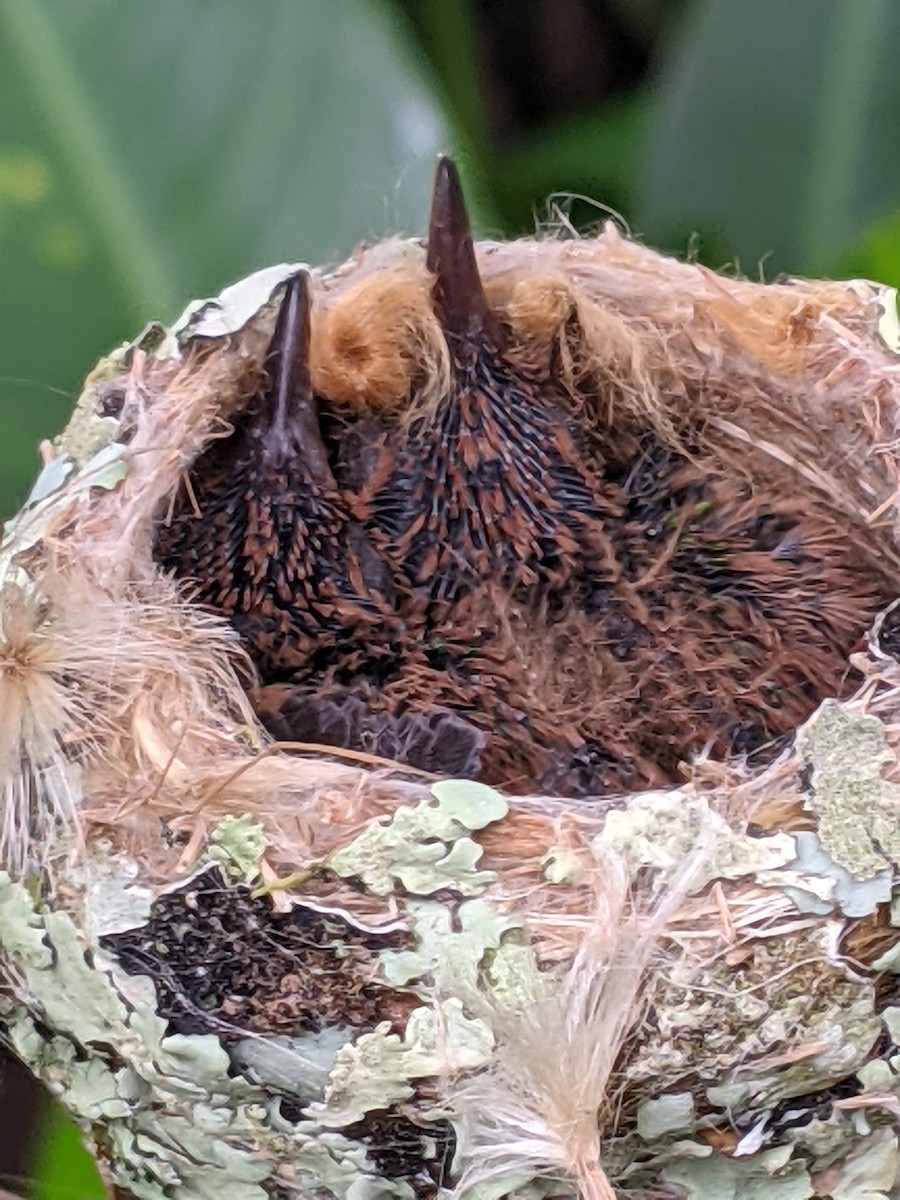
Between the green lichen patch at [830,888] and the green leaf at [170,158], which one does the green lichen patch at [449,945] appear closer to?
the green lichen patch at [830,888]

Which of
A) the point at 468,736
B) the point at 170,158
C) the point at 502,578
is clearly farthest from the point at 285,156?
the point at 468,736

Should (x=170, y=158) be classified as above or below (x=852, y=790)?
above

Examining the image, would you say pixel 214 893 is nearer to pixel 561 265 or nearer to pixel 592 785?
pixel 592 785

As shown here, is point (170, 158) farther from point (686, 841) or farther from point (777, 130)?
point (686, 841)

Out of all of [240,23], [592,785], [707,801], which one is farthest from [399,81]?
[707,801]

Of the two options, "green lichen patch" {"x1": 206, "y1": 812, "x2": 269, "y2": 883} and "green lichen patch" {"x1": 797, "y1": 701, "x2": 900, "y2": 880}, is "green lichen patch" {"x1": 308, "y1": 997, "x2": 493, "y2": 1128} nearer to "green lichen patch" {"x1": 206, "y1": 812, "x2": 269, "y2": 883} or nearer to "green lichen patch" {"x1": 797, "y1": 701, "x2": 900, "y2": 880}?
"green lichen patch" {"x1": 206, "y1": 812, "x2": 269, "y2": 883}

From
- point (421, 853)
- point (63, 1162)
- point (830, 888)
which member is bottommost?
point (63, 1162)

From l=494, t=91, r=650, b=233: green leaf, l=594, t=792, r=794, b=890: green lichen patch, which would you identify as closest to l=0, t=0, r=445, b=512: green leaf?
l=494, t=91, r=650, b=233: green leaf
